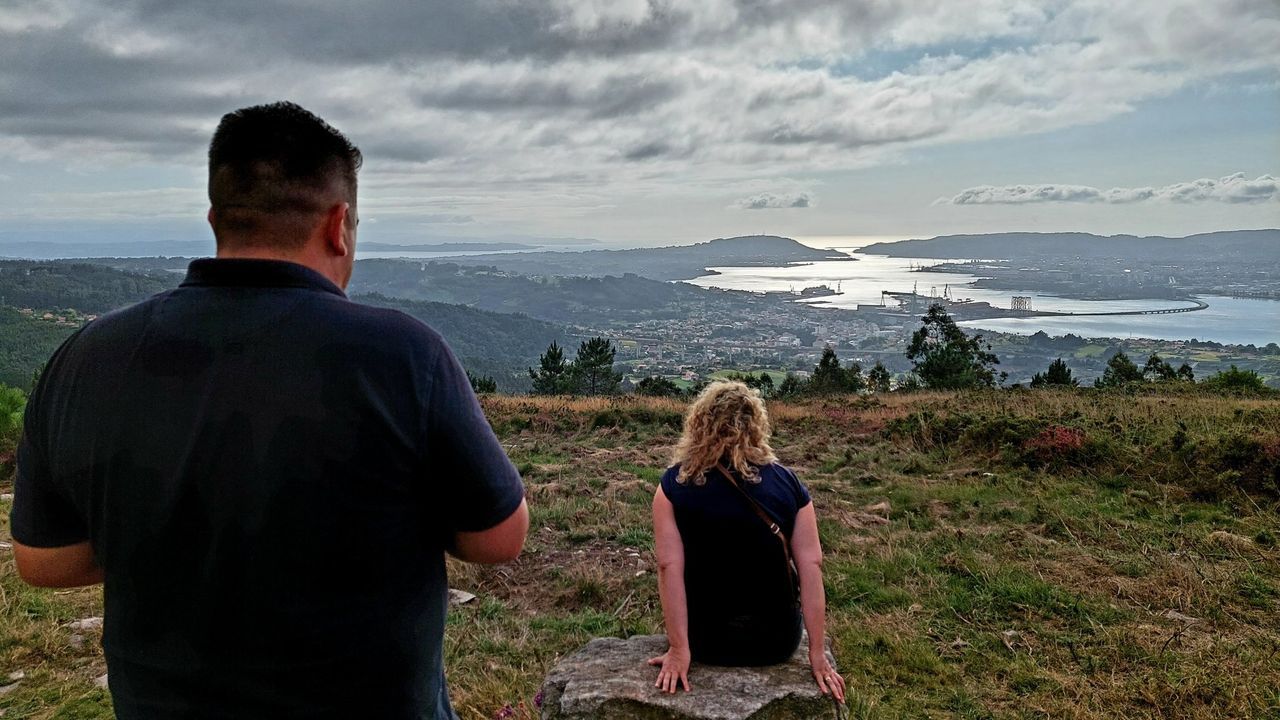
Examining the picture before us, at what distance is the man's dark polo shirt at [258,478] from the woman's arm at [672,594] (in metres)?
1.64

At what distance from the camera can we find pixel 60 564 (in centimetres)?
141

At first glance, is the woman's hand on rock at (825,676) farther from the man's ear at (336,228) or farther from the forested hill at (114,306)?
the forested hill at (114,306)

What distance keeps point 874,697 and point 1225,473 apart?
614 cm

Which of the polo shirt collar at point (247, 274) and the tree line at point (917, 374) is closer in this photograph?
the polo shirt collar at point (247, 274)

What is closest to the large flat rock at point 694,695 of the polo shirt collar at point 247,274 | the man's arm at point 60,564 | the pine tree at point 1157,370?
the man's arm at point 60,564

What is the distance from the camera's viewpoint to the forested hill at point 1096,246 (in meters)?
123

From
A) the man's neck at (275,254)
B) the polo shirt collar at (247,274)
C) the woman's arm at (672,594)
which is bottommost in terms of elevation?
the woman's arm at (672,594)

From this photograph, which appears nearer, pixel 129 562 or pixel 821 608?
pixel 129 562

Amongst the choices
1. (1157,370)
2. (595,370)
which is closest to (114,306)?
(595,370)

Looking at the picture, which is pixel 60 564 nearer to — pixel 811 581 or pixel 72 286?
pixel 811 581

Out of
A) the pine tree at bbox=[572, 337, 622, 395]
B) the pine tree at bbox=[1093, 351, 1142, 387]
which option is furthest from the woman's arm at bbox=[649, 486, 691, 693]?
the pine tree at bbox=[572, 337, 622, 395]

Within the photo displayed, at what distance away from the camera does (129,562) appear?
4.03 ft

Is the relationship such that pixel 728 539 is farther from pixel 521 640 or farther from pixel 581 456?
pixel 581 456

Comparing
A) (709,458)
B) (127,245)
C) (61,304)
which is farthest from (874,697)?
(127,245)
